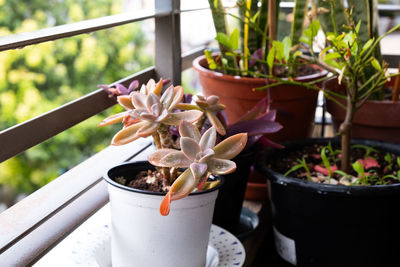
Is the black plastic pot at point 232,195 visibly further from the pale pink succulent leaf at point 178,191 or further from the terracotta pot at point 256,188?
the pale pink succulent leaf at point 178,191

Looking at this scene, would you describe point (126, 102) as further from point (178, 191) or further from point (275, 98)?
point (275, 98)

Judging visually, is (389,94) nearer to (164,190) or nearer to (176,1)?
(176,1)

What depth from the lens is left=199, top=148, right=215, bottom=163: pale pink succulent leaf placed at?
0.60m

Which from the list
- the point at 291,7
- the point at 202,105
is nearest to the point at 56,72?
the point at 291,7

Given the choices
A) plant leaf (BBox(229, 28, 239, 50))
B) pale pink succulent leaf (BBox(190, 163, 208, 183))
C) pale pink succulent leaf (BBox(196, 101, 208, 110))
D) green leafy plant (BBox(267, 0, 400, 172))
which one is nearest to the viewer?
pale pink succulent leaf (BBox(190, 163, 208, 183))

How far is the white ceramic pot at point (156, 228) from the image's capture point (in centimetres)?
67

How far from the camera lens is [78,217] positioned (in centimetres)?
89

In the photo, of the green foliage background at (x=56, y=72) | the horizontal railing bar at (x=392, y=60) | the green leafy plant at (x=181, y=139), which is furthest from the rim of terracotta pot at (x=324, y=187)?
the green foliage background at (x=56, y=72)

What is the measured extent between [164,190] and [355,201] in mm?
337

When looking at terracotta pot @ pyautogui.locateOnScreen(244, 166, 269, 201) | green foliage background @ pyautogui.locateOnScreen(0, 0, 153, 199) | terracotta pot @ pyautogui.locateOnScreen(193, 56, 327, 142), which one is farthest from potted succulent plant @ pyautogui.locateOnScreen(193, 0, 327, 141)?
green foliage background @ pyautogui.locateOnScreen(0, 0, 153, 199)

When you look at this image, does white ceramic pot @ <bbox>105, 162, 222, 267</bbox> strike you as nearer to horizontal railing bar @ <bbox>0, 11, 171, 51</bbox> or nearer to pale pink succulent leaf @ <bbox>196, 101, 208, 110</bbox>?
pale pink succulent leaf @ <bbox>196, 101, 208, 110</bbox>

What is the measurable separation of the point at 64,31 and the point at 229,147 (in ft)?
1.23

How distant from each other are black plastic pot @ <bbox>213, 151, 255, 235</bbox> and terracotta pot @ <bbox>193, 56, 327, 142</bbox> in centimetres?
19

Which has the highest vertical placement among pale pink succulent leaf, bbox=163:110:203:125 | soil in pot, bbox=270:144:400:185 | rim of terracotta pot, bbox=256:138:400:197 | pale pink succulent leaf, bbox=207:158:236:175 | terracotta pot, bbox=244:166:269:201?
pale pink succulent leaf, bbox=163:110:203:125
